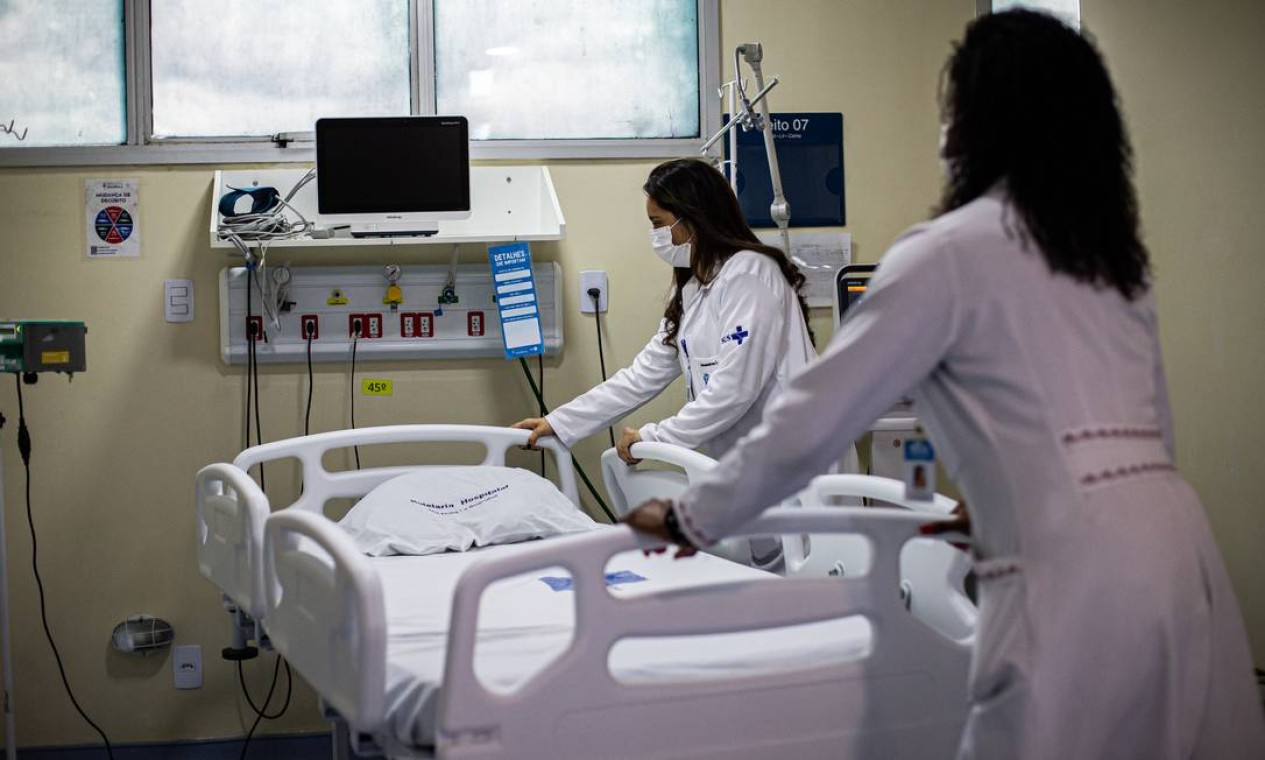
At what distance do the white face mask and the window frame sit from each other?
20.2 inches

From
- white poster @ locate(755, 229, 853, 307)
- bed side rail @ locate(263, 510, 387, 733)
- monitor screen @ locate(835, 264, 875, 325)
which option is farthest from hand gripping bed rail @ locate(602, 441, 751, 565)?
bed side rail @ locate(263, 510, 387, 733)

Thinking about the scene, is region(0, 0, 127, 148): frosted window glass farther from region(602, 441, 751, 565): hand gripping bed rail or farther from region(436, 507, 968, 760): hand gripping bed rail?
region(436, 507, 968, 760): hand gripping bed rail

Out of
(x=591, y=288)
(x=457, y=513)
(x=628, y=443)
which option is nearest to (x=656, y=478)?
(x=628, y=443)

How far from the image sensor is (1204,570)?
4.74 feet

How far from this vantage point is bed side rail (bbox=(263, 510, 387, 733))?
5.48ft

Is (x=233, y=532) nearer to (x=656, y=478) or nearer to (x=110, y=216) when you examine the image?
(x=656, y=478)

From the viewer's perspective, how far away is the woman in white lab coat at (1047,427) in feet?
4.58

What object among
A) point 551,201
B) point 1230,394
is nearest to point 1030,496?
point 1230,394

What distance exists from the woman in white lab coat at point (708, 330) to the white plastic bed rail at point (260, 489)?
0.14m

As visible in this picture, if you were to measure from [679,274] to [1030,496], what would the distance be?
7.13ft

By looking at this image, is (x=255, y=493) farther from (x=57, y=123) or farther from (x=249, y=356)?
(x=57, y=123)

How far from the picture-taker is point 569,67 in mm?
3883

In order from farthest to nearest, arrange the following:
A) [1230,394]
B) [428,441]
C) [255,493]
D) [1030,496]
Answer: [428,441] < [1230,394] < [255,493] < [1030,496]

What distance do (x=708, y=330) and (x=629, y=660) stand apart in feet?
5.17
